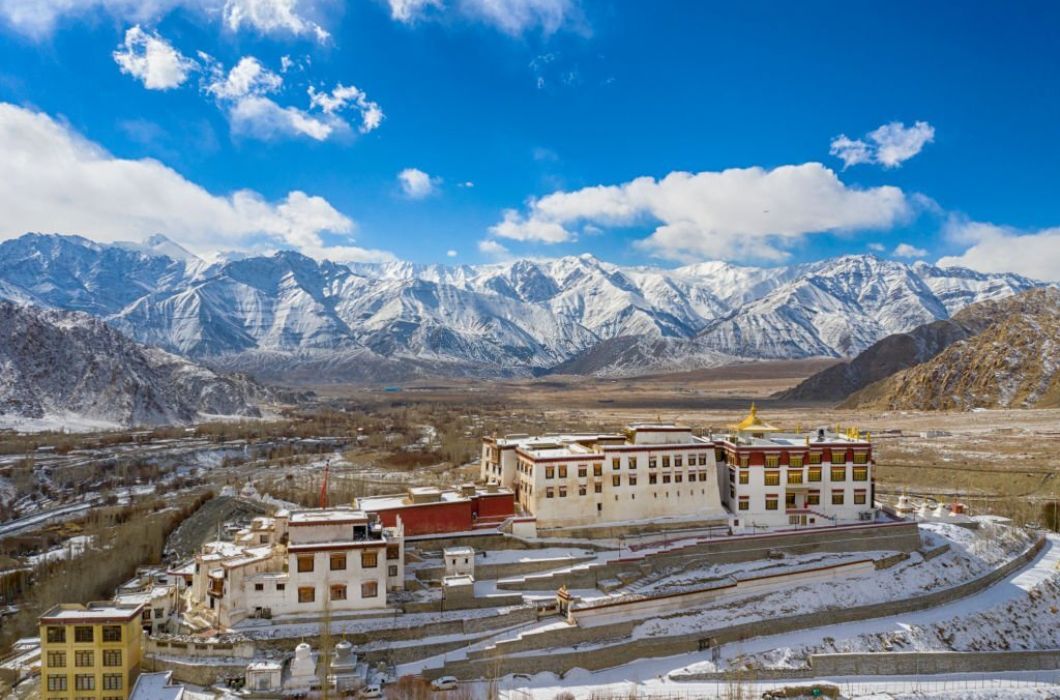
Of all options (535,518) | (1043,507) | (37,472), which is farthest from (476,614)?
(37,472)

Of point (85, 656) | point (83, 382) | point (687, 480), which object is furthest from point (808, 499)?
point (83, 382)

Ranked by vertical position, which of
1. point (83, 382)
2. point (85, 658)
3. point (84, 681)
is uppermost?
point (83, 382)

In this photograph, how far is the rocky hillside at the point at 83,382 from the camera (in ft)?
414

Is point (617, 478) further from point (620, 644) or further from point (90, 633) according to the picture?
point (90, 633)

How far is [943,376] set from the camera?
138125mm

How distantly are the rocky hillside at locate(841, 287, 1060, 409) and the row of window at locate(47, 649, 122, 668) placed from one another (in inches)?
5057

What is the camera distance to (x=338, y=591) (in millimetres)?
35469

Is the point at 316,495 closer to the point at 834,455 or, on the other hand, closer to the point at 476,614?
the point at 476,614

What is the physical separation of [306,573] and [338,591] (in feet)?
5.65

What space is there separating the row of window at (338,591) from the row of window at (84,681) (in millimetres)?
7819

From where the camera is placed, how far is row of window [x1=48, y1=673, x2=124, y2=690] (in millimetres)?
30609

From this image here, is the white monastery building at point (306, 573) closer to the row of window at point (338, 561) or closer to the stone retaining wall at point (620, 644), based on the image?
the row of window at point (338, 561)

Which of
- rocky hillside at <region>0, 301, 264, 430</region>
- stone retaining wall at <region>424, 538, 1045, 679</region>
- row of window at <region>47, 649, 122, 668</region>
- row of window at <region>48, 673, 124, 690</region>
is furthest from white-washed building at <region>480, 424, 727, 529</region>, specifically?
Answer: rocky hillside at <region>0, 301, 264, 430</region>

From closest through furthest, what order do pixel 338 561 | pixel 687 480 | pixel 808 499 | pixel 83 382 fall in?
pixel 338 561, pixel 687 480, pixel 808 499, pixel 83 382
